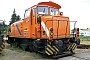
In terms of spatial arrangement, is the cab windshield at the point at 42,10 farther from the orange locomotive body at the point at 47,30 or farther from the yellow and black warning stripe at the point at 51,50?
the yellow and black warning stripe at the point at 51,50

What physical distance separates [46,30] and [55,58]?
1734 mm

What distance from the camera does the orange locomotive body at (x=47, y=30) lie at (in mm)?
10086

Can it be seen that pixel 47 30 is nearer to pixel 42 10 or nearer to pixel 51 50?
pixel 51 50

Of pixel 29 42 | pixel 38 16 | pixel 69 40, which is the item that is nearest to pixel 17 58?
pixel 29 42

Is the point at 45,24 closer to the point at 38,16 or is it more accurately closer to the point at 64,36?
the point at 38,16

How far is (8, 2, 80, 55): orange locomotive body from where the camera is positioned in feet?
33.1

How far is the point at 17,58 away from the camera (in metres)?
10.1

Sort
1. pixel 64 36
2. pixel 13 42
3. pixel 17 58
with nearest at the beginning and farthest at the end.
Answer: pixel 17 58
pixel 64 36
pixel 13 42

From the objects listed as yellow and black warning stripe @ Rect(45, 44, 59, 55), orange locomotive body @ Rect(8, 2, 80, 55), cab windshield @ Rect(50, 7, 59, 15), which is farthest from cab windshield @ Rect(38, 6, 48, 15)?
yellow and black warning stripe @ Rect(45, 44, 59, 55)

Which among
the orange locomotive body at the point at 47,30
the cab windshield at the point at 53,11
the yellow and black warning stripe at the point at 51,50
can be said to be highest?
the cab windshield at the point at 53,11

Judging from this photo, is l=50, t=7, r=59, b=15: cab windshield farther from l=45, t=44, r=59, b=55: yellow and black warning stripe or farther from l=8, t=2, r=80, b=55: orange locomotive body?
l=45, t=44, r=59, b=55: yellow and black warning stripe

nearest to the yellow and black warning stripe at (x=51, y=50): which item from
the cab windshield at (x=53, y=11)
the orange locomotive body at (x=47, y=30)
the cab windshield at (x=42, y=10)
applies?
the orange locomotive body at (x=47, y=30)

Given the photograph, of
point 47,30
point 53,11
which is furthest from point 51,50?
point 53,11

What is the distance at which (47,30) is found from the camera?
10359 millimetres
